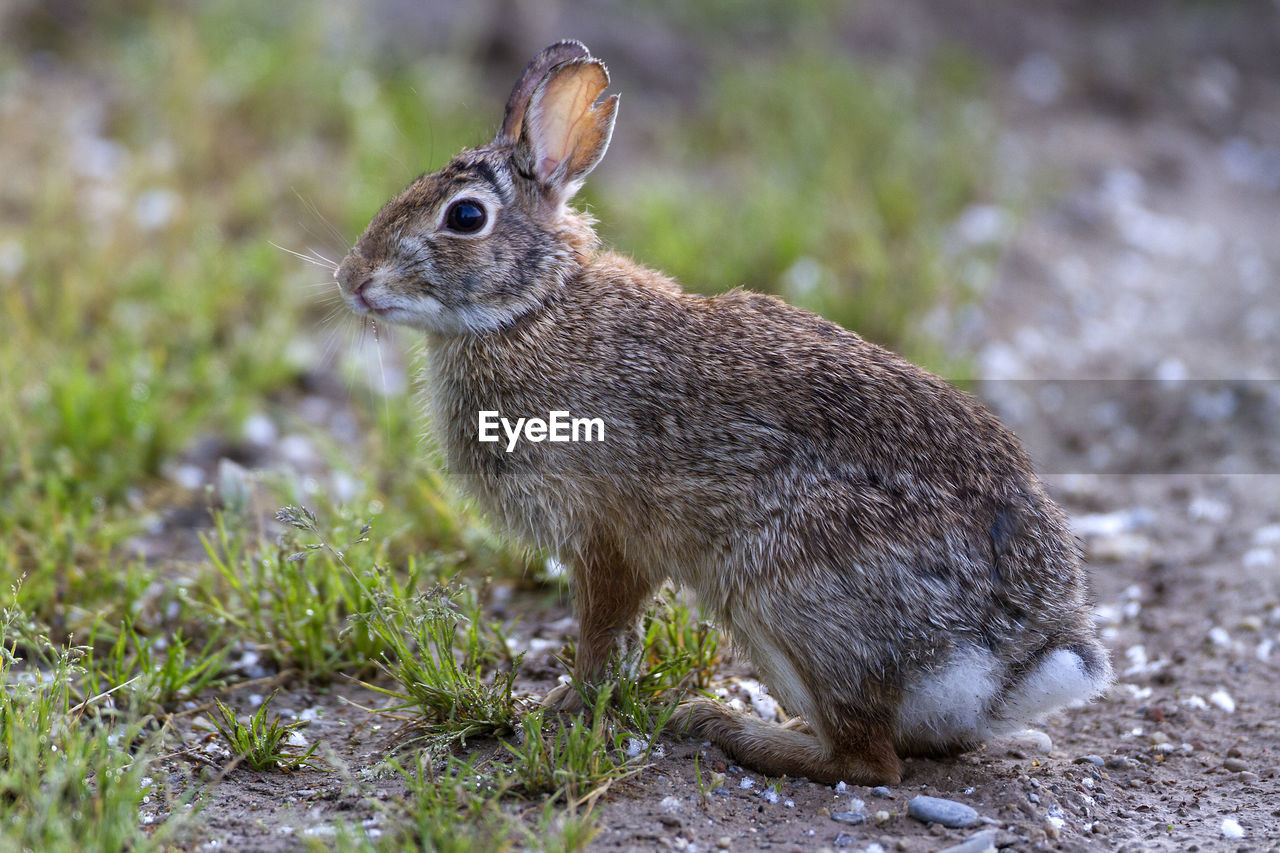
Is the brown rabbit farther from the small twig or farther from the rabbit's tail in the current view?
the small twig

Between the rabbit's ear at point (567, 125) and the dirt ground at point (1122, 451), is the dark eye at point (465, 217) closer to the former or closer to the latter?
the rabbit's ear at point (567, 125)

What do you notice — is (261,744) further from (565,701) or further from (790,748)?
(790,748)

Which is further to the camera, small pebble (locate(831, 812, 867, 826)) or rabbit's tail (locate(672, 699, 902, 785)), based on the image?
rabbit's tail (locate(672, 699, 902, 785))

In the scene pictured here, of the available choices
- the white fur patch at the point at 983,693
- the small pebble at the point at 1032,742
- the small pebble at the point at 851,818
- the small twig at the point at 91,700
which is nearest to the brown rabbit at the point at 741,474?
the white fur patch at the point at 983,693

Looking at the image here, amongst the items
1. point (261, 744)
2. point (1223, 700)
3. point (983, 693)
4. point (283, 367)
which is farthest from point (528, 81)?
point (1223, 700)

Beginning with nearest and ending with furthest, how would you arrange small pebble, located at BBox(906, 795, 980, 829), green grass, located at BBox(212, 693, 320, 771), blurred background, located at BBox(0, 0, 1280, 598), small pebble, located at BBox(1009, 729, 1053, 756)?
small pebble, located at BBox(906, 795, 980, 829) < green grass, located at BBox(212, 693, 320, 771) < small pebble, located at BBox(1009, 729, 1053, 756) < blurred background, located at BBox(0, 0, 1280, 598)
